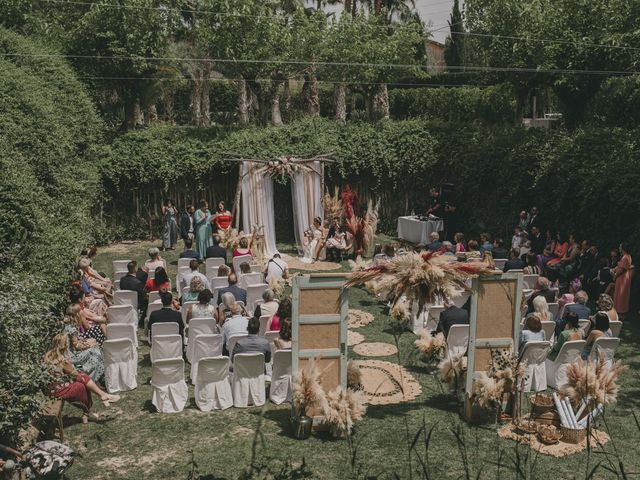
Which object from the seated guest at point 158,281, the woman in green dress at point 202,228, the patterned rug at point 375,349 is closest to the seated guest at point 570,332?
the patterned rug at point 375,349

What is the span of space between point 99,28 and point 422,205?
11709 millimetres

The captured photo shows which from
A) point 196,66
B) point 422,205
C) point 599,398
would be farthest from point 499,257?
point 196,66

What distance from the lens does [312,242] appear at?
19.8 meters

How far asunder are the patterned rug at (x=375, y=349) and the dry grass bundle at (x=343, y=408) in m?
3.51

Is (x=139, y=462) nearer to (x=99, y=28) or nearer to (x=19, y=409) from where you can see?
(x=19, y=409)

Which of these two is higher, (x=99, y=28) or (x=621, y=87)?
(x=99, y=28)

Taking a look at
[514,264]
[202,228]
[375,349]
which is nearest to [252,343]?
[375,349]

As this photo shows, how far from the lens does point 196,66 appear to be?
123 feet

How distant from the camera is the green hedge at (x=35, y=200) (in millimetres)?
7176

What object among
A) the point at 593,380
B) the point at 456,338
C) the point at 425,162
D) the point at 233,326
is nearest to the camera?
the point at 593,380

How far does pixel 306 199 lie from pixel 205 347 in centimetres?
1058

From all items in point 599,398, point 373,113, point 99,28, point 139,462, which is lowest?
point 139,462

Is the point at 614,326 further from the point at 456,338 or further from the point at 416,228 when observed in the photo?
the point at 416,228

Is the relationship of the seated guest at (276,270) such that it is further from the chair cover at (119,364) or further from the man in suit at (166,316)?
the chair cover at (119,364)
